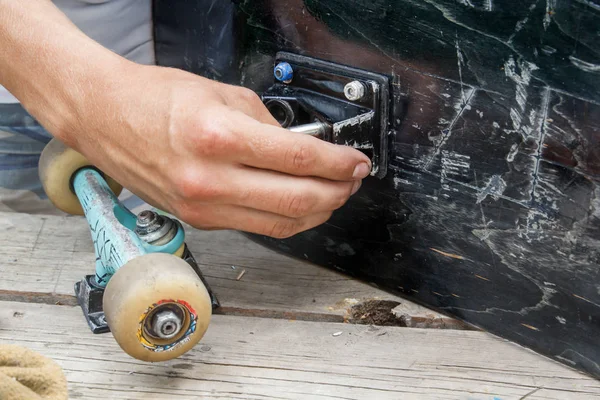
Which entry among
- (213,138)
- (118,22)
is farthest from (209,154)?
(118,22)

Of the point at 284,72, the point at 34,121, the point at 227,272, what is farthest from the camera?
the point at 34,121

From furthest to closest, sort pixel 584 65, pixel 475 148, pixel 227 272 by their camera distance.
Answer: pixel 227 272, pixel 475 148, pixel 584 65

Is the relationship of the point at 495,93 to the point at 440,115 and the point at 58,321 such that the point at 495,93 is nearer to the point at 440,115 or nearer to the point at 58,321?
the point at 440,115

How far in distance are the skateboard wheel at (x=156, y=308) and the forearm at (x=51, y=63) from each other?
20 centimetres

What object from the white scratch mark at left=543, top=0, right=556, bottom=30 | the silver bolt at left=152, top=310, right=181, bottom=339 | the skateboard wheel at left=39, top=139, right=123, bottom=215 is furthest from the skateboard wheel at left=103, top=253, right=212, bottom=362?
the white scratch mark at left=543, top=0, right=556, bottom=30

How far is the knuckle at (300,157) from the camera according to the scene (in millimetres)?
767

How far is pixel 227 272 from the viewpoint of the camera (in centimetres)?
105

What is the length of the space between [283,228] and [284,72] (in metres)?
0.22

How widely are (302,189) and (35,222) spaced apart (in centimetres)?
56

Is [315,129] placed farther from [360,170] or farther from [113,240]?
[113,240]

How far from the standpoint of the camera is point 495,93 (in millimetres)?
787

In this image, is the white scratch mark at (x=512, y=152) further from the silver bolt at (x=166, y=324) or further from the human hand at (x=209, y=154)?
the silver bolt at (x=166, y=324)

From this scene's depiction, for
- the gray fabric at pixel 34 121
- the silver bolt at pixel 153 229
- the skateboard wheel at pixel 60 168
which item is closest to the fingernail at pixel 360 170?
the silver bolt at pixel 153 229

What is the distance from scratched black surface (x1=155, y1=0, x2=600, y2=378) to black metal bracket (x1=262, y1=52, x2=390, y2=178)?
0.05 ft
